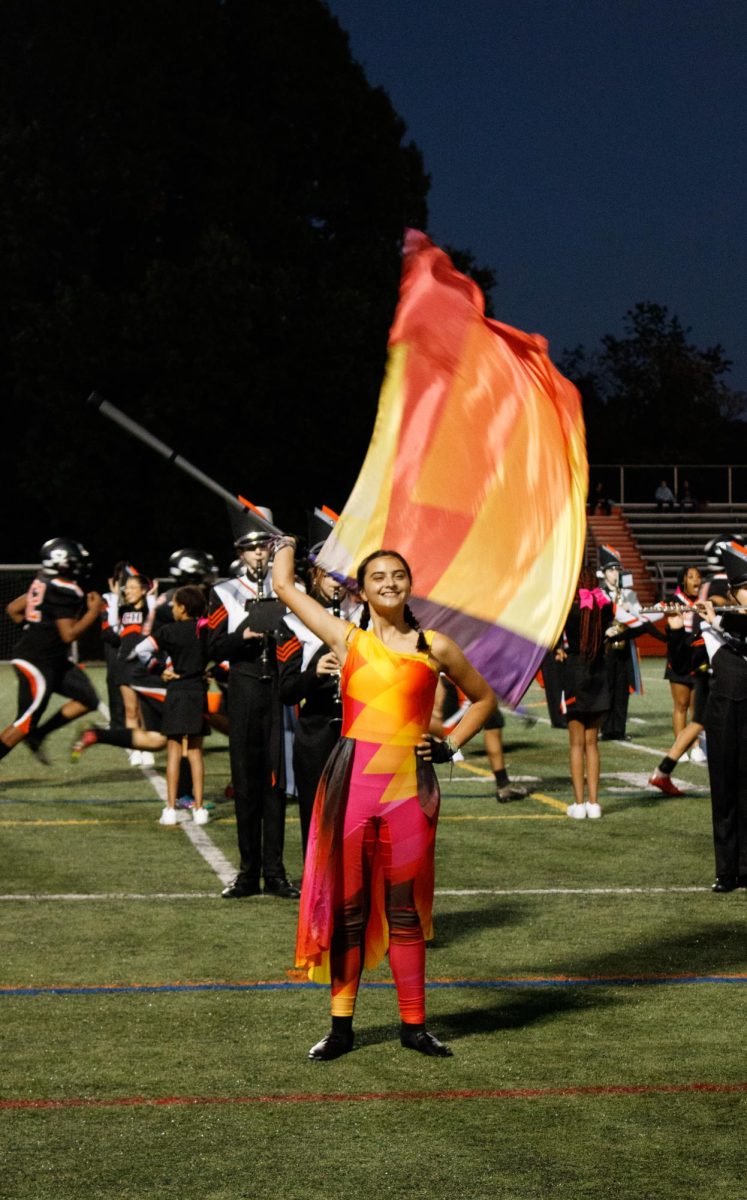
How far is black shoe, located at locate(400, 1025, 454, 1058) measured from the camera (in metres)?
6.68

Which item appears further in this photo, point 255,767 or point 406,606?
point 255,767

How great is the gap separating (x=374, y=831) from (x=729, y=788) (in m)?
4.30


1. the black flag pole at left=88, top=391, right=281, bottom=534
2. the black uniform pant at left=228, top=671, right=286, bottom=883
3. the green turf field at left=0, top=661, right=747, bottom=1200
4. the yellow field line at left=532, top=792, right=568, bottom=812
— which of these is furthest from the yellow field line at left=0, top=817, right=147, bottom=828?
the black flag pole at left=88, top=391, right=281, bottom=534

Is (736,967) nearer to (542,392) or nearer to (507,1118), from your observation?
(507,1118)

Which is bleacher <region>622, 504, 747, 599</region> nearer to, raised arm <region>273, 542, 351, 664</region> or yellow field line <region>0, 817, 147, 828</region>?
yellow field line <region>0, 817, 147, 828</region>

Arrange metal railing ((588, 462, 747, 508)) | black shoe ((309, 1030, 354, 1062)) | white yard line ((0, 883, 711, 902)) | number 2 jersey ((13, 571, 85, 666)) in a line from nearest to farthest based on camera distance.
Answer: black shoe ((309, 1030, 354, 1062))
white yard line ((0, 883, 711, 902))
number 2 jersey ((13, 571, 85, 666))
metal railing ((588, 462, 747, 508))

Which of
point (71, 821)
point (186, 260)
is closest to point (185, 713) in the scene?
point (71, 821)

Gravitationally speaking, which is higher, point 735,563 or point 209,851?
point 735,563

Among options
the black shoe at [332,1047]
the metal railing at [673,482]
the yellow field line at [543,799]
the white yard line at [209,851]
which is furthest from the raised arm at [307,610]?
the metal railing at [673,482]

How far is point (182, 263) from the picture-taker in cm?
4028

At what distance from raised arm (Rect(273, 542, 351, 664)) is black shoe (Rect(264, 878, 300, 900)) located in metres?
3.72

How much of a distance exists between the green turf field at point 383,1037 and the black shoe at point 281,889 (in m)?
0.38

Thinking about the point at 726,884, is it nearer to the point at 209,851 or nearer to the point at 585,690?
the point at 585,690

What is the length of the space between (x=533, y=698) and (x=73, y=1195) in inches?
826
